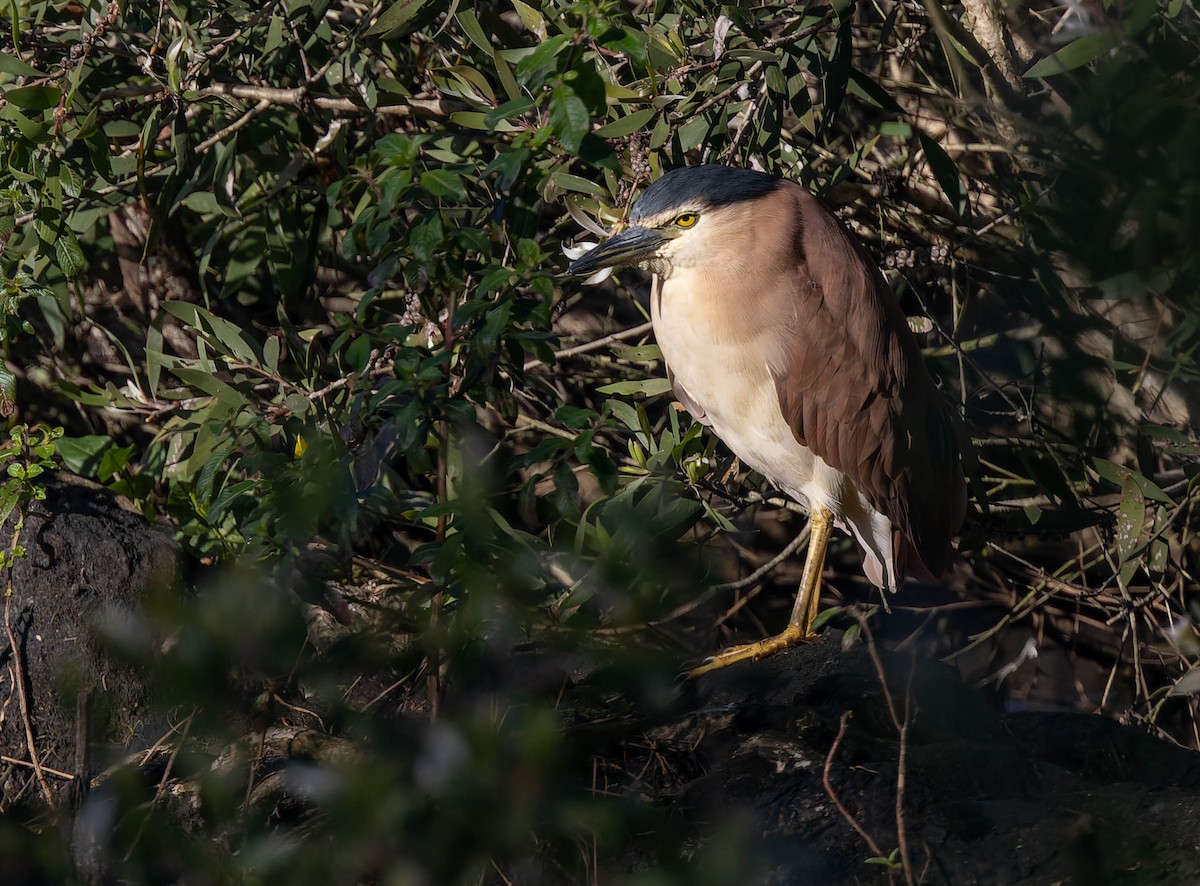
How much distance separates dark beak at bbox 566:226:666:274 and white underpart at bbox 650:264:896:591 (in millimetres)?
101

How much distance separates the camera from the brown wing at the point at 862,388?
279 cm

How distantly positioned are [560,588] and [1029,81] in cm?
236

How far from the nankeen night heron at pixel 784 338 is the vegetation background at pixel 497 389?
221mm

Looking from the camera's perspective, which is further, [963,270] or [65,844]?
[963,270]

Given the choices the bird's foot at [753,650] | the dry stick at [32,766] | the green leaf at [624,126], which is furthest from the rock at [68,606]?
the green leaf at [624,126]

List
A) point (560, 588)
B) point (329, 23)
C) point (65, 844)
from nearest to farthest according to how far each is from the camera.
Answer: point (65, 844) → point (560, 588) → point (329, 23)

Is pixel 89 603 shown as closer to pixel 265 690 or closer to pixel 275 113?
pixel 275 113

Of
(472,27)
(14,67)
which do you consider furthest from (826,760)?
(14,67)

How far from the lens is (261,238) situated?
3812mm

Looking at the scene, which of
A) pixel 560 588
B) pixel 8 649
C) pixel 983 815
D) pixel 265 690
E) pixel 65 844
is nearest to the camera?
pixel 65 844

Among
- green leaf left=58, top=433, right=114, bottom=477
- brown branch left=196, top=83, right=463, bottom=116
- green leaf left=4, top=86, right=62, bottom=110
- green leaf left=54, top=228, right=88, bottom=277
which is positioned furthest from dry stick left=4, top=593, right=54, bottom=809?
brown branch left=196, top=83, right=463, bottom=116

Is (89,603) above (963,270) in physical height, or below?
below

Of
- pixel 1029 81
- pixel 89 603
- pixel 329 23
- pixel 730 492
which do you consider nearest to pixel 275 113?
pixel 329 23

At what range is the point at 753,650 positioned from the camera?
303cm
